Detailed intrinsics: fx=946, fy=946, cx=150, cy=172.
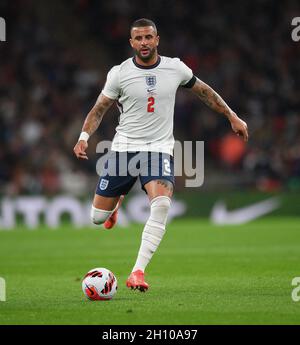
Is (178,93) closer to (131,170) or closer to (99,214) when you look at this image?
(99,214)

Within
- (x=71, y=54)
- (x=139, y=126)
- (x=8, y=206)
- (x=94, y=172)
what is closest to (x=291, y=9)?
(x=71, y=54)

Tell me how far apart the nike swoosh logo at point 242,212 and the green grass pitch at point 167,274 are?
1.06 meters

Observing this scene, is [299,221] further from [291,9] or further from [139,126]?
[139,126]

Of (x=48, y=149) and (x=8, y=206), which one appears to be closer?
(x=8, y=206)

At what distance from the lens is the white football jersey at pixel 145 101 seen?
9.80m

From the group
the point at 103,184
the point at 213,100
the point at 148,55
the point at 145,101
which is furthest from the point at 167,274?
the point at 148,55

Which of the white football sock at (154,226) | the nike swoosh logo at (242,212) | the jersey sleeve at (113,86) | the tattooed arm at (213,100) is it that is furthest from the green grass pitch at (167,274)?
the jersey sleeve at (113,86)

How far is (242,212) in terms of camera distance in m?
22.2

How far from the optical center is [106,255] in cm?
1479

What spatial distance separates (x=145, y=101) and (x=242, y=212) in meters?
12.7

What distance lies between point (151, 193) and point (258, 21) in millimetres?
17990

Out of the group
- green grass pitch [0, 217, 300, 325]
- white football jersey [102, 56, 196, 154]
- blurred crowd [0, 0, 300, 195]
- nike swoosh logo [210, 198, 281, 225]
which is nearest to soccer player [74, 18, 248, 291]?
white football jersey [102, 56, 196, 154]

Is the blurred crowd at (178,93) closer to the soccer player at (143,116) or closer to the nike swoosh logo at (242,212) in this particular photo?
the nike swoosh logo at (242,212)
